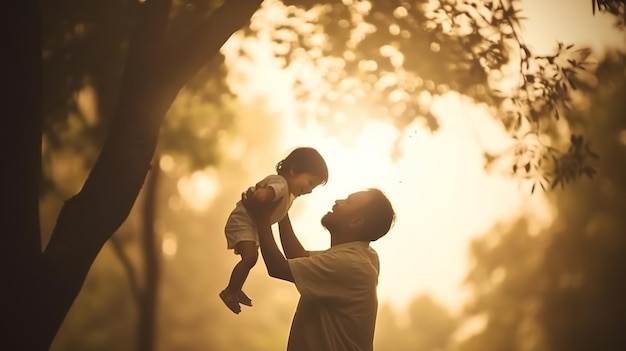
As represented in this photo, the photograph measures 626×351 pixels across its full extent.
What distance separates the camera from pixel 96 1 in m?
9.62

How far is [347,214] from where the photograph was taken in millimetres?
4812

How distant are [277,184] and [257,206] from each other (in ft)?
0.60

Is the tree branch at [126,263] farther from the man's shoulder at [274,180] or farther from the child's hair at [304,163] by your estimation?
the man's shoulder at [274,180]

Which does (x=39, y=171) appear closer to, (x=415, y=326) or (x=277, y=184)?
(x=277, y=184)

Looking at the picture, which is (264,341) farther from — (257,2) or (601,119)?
(257,2)

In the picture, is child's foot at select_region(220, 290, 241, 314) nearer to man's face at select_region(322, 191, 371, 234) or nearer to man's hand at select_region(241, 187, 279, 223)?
man's hand at select_region(241, 187, 279, 223)

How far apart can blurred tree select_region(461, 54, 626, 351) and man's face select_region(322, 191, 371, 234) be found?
12.8 metres

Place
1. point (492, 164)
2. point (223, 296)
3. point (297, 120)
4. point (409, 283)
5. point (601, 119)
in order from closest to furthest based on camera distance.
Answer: point (223, 296) < point (492, 164) < point (297, 120) < point (601, 119) < point (409, 283)

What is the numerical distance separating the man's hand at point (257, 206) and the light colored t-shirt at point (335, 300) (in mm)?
290

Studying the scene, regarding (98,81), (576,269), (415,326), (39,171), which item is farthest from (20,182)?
(415,326)

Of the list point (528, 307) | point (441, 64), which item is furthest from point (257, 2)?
point (528, 307)

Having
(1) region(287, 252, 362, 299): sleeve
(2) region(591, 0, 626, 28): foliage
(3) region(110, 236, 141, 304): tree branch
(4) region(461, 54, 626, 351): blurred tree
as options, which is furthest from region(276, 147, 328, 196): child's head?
(3) region(110, 236, 141, 304): tree branch

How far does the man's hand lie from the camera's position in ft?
15.4

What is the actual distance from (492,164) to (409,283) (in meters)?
23.0
